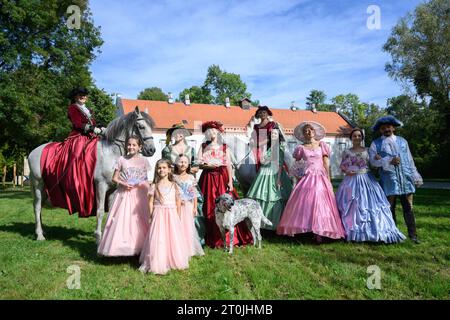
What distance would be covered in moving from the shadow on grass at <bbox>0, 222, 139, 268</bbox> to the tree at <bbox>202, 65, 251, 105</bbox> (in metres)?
55.4

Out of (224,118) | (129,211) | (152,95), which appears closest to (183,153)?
(129,211)

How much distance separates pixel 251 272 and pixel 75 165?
13.5ft

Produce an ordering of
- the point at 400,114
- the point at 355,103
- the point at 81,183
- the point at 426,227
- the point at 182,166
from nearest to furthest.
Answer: the point at 182,166
the point at 81,183
the point at 426,227
the point at 400,114
the point at 355,103

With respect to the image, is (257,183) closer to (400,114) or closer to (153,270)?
(153,270)

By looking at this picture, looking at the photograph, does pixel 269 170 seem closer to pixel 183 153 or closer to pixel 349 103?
pixel 183 153

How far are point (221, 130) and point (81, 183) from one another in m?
2.97

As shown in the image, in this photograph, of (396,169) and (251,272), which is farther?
(396,169)

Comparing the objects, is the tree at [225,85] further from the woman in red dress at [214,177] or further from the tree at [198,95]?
the woman in red dress at [214,177]

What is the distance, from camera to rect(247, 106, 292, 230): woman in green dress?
7074 millimetres

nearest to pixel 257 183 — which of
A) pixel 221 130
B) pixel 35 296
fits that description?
pixel 221 130

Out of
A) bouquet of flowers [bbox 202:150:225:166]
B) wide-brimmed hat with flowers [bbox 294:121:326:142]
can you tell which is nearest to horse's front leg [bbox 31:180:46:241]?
bouquet of flowers [bbox 202:150:225:166]

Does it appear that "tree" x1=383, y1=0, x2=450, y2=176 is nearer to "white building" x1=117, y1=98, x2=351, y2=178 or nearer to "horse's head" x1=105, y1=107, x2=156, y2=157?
"white building" x1=117, y1=98, x2=351, y2=178

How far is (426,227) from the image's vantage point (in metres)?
8.34

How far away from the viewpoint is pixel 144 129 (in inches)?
262
